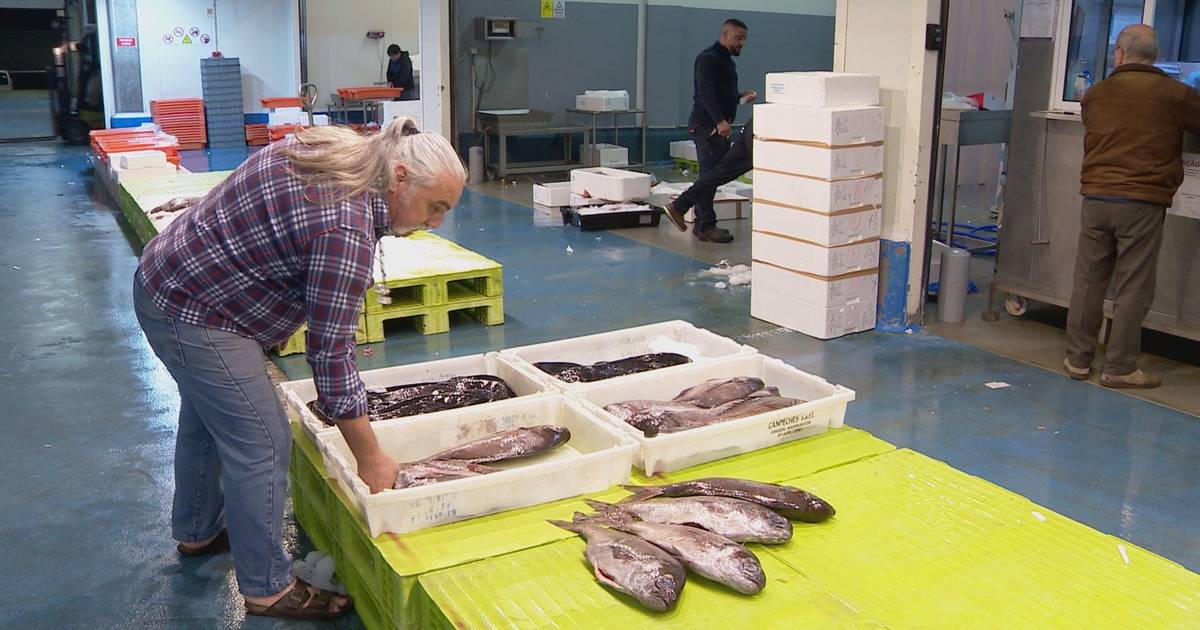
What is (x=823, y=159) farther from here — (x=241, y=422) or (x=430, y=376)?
(x=241, y=422)

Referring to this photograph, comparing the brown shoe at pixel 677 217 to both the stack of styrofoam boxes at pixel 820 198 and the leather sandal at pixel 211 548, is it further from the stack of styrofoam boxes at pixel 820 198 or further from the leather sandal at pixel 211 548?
the leather sandal at pixel 211 548

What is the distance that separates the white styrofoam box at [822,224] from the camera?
6715 millimetres

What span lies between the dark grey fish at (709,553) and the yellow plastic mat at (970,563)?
0.75 ft

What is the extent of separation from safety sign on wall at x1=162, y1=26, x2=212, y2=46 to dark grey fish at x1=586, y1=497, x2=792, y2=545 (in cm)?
1758

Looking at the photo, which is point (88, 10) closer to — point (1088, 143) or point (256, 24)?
point (256, 24)

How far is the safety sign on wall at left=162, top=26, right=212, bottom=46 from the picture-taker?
18.2 meters

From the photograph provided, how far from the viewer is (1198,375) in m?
6.24

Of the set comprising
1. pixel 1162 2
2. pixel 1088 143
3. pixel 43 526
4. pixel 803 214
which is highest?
pixel 1162 2

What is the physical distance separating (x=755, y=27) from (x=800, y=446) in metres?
14.1

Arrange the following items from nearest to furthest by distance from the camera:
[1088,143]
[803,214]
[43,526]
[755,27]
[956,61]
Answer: [43,526]
[1088,143]
[803,214]
[956,61]
[755,27]

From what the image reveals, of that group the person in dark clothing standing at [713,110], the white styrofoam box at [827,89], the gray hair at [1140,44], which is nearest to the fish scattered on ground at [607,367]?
the white styrofoam box at [827,89]

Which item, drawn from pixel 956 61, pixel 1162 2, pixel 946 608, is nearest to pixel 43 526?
pixel 946 608

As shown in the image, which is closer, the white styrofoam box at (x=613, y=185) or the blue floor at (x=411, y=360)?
the blue floor at (x=411, y=360)

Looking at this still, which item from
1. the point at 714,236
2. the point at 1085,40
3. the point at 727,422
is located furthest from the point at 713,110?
the point at 727,422
